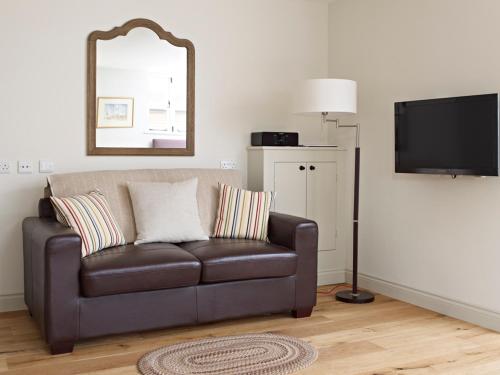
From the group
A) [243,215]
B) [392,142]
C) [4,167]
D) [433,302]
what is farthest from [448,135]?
[4,167]

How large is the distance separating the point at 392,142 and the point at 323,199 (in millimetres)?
764

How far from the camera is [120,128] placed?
14.2ft

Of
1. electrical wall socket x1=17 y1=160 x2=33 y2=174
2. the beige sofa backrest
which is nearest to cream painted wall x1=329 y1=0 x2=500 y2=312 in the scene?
the beige sofa backrest

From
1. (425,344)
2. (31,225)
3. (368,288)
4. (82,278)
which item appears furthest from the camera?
(368,288)

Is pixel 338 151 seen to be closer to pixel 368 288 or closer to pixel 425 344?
pixel 368 288

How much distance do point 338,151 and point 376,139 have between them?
398 millimetres

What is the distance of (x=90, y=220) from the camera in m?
3.50

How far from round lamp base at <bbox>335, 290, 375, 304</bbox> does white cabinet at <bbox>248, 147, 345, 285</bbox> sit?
45 cm

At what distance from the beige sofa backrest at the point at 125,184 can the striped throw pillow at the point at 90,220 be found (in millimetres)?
179

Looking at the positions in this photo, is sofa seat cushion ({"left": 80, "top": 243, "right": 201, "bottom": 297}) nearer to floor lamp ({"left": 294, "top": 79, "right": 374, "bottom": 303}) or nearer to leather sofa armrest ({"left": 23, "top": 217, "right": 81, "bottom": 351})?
leather sofa armrest ({"left": 23, "top": 217, "right": 81, "bottom": 351})

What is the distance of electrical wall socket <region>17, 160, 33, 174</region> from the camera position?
4000 millimetres

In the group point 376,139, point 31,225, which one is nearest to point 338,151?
point 376,139

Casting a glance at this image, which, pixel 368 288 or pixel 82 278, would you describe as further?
pixel 368 288

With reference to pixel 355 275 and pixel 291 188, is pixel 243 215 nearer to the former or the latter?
pixel 291 188
